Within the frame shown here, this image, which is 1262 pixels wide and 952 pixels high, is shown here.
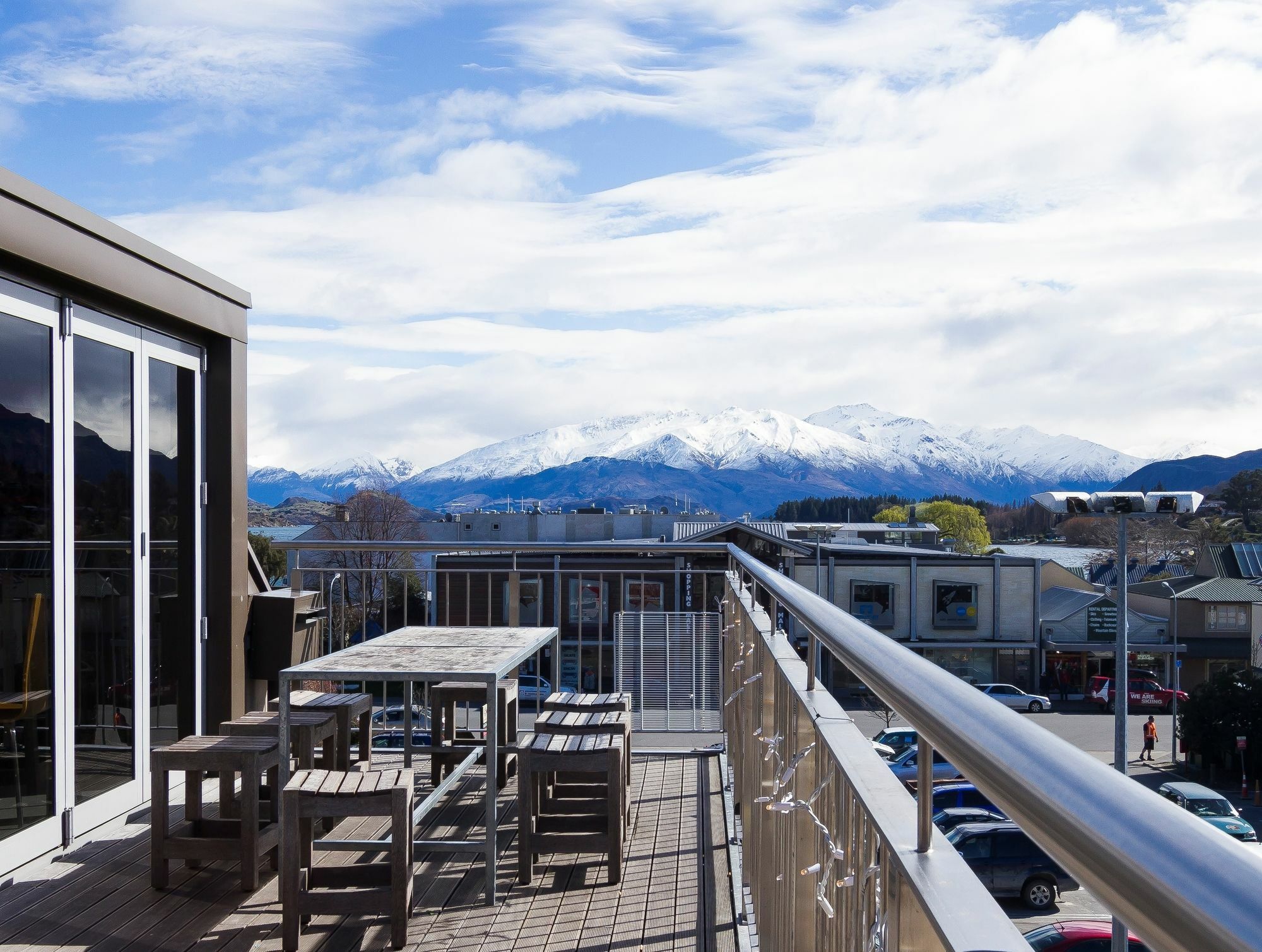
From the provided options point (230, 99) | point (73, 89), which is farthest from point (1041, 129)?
point (73, 89)

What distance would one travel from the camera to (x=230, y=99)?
386 inches

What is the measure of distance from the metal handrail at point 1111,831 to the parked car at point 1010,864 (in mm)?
28

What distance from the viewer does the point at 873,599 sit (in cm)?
799

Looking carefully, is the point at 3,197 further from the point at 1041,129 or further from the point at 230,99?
the point at 1041,129

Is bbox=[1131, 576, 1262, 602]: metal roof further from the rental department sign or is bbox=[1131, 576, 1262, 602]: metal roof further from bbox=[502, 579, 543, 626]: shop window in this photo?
bbox=[502, 579, 543, 626]: shop window

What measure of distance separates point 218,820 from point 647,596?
3.65 meters

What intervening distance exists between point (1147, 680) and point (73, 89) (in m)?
11.3

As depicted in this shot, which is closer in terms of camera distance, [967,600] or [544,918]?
[544,918]

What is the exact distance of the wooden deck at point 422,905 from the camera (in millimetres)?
3150

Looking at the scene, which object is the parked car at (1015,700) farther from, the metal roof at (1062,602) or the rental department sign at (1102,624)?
the metal roof at (1062,602)

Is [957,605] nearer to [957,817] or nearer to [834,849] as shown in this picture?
[834,849]

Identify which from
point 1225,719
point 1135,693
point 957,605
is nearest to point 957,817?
point 1225,719

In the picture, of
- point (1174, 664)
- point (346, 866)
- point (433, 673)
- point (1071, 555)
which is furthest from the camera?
point (1071, 555)

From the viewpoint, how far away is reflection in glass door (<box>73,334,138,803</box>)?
4070mm
